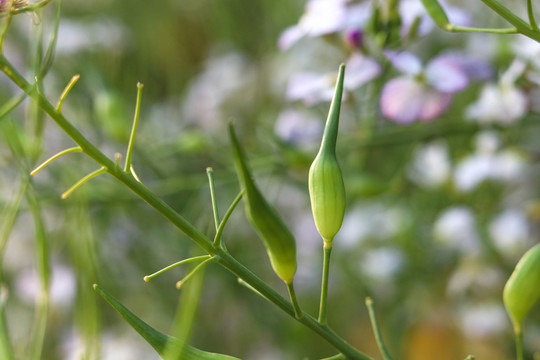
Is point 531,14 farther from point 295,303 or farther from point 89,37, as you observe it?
point 89,37

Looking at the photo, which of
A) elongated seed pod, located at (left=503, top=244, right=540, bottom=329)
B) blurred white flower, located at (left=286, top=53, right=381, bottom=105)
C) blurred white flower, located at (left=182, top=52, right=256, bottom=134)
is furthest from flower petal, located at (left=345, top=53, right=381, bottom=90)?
blurred white flower, located at (left=182, top=52, right=256, bottom=134)

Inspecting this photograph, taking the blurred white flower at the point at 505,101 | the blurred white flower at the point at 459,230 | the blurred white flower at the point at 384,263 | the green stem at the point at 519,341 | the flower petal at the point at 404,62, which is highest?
the flower petal at the point at 404,62

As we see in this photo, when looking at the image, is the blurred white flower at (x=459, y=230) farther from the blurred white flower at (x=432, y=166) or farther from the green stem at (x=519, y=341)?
the green stem at (x=519, y=341)

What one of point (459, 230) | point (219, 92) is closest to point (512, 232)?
point (459, 230)

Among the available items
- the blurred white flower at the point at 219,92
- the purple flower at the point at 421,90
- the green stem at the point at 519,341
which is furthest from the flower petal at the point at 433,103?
the blurred white flower at the point at 219,92

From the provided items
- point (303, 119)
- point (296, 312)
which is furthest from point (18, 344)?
point (296, 312)

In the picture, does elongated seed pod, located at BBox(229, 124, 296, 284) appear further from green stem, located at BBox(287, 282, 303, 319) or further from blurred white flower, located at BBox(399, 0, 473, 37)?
blurred white flower, located at BBox(399, 0, 473, 37)

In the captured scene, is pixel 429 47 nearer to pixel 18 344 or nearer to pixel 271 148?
pixel 271 148

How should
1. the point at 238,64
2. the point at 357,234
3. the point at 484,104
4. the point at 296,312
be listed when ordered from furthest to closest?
1. the point at 238,64
2. the point at 357,234
3. the point at 484,104
4. the point at 296,312
